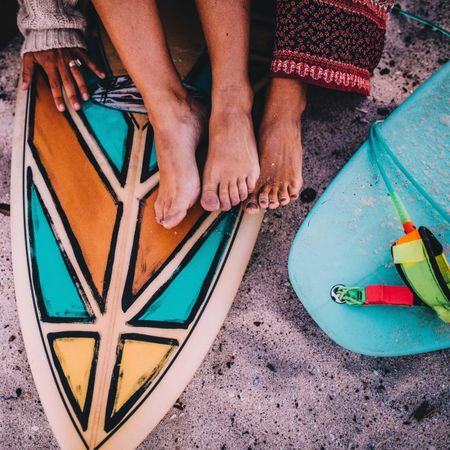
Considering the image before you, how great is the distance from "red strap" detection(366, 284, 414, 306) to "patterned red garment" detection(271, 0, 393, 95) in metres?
0.51

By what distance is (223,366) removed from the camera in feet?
3.93

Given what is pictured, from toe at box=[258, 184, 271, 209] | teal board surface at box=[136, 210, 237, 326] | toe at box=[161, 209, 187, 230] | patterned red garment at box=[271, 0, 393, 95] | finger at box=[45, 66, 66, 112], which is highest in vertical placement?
patterned red garment at box=[271, 0, 393, 95]

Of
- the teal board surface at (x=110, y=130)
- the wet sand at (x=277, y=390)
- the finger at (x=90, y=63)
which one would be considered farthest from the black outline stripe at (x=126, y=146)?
the wet sand at (x=277, y=390)

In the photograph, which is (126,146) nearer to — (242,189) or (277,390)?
(242,189)

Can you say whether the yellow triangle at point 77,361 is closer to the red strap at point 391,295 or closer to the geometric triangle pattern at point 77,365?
the geometric triangle pattern at point 77,365

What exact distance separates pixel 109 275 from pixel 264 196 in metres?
0.44

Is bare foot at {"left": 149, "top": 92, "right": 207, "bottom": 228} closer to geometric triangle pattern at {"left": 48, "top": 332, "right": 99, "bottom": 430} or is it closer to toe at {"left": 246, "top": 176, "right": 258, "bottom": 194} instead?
toe at {"left": 246, "top": 176, "right": 258, "bottom": 194}

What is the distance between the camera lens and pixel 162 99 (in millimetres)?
1023

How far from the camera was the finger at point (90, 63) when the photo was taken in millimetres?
1170

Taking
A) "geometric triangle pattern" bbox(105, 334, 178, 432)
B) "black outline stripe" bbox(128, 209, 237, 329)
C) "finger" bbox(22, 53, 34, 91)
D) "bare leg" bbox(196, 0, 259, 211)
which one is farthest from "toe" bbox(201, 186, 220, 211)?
"finger" bbox(22, 53, 34, 91)

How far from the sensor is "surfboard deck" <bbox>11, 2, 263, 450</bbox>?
1.06 m

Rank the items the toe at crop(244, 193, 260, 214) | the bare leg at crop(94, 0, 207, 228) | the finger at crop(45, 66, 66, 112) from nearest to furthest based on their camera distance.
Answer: the bare leg at crop(94, 0, 207, 228) < the toe at crop(244, 193, 260, 214) < the finger at crop(45, 66, 66, 112)

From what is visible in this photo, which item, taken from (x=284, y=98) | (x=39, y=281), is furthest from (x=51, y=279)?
(x=284, y=98)

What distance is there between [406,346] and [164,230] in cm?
70
